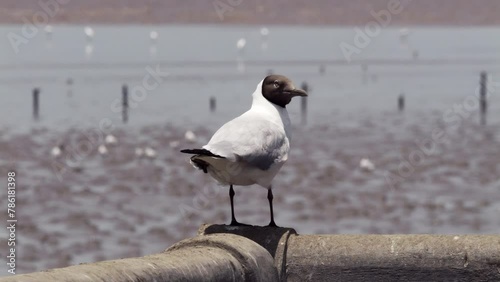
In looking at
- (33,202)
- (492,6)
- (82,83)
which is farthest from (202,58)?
(492,6)

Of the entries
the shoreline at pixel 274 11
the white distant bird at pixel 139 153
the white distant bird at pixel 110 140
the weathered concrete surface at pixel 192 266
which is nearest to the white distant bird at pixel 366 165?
the white distant bird at pixel 139 153

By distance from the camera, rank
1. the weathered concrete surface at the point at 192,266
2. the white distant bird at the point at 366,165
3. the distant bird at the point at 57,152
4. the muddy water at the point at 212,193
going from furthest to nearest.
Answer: the distant bird at the point at 57,152, the white distant bird at the point at 366,165, the muddy water at the point at 212,193, the weathered concrete surface at the point at 192,266

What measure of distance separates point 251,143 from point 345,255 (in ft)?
3.16

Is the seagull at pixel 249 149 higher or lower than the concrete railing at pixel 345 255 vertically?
higher

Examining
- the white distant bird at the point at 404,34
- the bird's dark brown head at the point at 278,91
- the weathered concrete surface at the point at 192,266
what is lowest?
the weathered concrete surface at the point at 192,266

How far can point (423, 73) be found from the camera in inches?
3226

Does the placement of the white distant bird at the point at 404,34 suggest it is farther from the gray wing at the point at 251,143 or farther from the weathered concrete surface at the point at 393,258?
the weathered concrete surface at the point at 393,258

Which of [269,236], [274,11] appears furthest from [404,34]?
[269,236]

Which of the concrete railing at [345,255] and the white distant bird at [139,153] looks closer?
the concrete railing at [345,255]

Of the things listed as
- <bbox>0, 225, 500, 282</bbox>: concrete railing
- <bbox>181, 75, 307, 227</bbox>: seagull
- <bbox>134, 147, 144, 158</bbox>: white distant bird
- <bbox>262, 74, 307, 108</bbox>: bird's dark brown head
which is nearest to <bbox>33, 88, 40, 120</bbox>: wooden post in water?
<bbox>134, 147, 144, 158</bbox>: white distant bird

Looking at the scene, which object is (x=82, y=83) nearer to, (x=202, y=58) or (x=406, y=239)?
(x=202, y=58)

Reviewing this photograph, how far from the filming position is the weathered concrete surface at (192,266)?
595 cm

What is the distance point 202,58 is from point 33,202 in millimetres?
68070

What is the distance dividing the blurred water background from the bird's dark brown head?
446 inches
